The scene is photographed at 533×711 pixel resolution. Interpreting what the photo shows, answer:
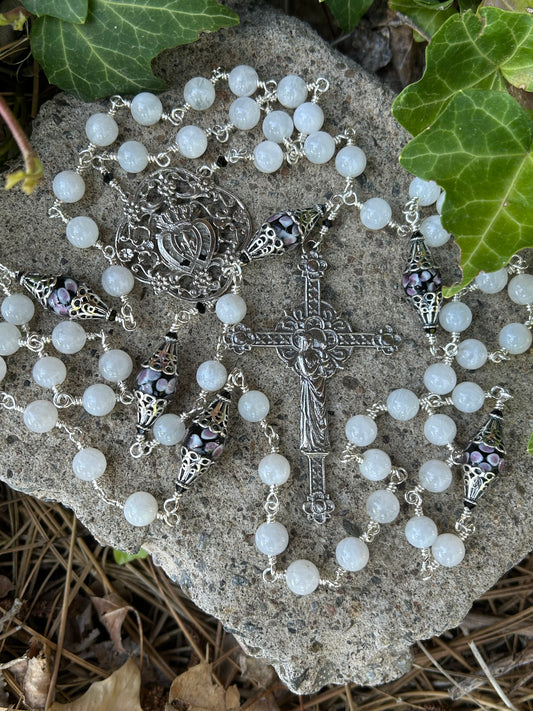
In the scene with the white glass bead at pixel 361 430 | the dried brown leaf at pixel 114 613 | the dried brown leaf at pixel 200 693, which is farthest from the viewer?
the dried brown leaf at pixel 114 613

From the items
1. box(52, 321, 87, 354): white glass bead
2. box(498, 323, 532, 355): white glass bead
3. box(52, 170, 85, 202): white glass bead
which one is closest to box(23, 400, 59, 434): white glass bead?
box(52, 321, 87, 354): white glass bead

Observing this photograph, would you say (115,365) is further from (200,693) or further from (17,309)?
(200,693)

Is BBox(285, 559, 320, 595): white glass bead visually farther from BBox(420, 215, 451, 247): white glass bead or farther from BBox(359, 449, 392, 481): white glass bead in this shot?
BBox(420, 215, 451, 247): white glass bead

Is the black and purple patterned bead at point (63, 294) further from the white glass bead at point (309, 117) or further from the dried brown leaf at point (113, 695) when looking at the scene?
→ the dried brown leaf at point (113, 695)

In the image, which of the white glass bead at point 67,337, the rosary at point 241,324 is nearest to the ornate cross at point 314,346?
the rosary at point 241,324

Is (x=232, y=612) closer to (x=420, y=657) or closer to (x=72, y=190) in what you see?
(x=420, y=657)

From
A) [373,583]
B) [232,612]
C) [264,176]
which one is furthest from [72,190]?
[373,583]
